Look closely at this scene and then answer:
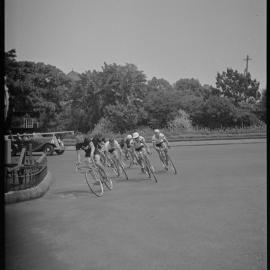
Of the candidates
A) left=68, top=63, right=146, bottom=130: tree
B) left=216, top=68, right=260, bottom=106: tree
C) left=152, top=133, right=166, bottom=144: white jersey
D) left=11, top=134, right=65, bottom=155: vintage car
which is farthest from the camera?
left=68, top=63, right=146, bottom=130: tree

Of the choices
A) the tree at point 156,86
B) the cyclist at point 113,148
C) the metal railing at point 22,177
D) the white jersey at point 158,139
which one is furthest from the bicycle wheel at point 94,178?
the tree at point 156,86

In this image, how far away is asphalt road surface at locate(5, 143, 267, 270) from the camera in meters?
4.80

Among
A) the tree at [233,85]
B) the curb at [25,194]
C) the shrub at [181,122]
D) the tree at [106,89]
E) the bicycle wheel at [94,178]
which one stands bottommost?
the curb at [25,194]

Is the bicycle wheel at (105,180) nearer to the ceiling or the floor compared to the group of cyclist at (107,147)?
nearer to the floor

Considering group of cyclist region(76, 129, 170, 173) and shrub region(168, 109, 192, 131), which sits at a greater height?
shrub region(168, 109, 192, 131)

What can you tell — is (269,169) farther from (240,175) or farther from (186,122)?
(186,122)

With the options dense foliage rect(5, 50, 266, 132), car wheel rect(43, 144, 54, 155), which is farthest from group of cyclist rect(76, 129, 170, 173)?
dense foliage rect(5, 50, 266, 132)

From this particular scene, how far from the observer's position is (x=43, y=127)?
131 feet

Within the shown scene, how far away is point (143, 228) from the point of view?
20.9 feet

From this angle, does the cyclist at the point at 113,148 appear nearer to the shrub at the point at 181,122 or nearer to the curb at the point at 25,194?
the curb at the point at 25,194

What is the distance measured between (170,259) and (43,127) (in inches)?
1430

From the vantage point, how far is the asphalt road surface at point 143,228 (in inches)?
189

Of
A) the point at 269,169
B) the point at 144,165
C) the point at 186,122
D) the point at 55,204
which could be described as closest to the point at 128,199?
the point at 55,204

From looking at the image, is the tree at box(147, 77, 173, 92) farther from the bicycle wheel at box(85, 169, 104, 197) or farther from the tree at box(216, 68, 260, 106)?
the bicycle wheel at box(85, 169, 104, 197)
